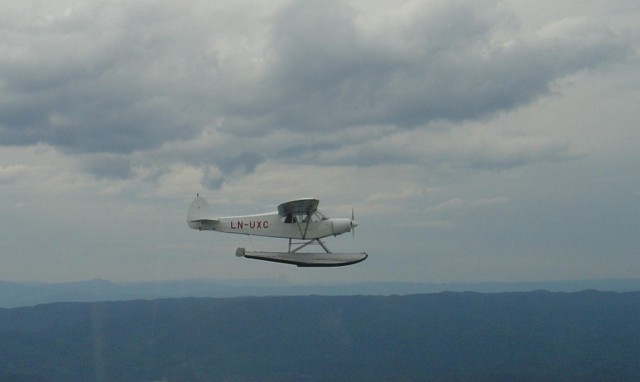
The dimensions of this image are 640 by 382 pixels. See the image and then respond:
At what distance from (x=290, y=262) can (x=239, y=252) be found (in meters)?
4.44

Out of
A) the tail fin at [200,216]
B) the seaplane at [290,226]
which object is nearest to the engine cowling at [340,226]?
the seaplane at [290,226]

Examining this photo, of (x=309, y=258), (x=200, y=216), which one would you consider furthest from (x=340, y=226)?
(x=200, y=216)

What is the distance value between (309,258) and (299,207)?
4.47 metres

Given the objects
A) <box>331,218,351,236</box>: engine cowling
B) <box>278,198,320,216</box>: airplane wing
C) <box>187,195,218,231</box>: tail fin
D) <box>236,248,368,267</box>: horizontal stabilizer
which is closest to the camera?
<box>278,198,320,216</box>: airplane wing

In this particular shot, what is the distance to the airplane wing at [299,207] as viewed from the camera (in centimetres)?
5944

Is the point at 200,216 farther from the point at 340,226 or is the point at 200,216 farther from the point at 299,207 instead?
the point at 340,226

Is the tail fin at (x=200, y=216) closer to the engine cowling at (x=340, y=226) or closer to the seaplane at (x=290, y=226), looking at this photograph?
the seaplane at (x=290, y=226)

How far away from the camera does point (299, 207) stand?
6091 cm

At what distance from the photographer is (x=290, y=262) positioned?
60.4 m

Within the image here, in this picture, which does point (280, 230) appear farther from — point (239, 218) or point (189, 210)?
point (189, 210)

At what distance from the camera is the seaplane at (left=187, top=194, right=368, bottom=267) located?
60.5 metres

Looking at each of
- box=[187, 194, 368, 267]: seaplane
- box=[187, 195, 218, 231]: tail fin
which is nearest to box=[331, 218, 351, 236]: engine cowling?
box=[187, 194, 368, 267]: seaplane

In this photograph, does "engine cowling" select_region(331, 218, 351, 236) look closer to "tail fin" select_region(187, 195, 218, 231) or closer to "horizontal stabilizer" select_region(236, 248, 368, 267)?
"horizontal stabilizer" select_region(236, 248, 368, 267)

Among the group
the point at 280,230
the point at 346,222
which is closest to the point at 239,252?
the point at 280,230
